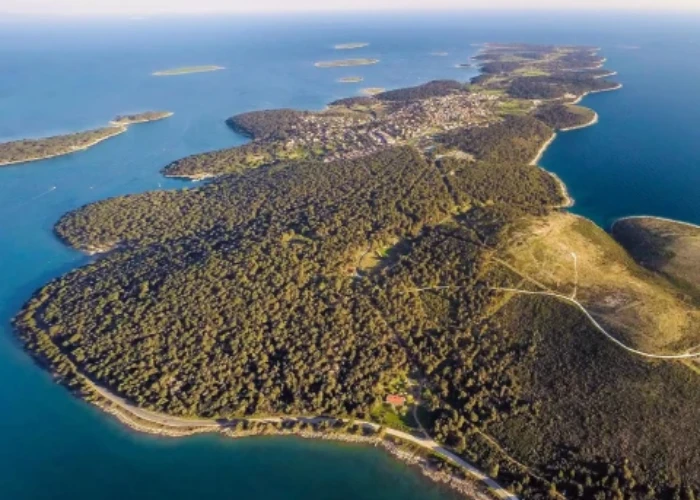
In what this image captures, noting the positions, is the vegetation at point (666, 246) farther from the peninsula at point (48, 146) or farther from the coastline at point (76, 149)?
the peninsula at point (48, 146)

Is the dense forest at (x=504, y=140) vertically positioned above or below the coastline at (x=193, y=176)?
above

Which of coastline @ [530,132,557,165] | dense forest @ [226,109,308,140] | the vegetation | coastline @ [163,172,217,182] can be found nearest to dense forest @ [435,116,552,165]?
coastline @ [530,132,557,165]

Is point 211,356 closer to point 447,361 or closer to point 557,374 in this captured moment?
point 447,361

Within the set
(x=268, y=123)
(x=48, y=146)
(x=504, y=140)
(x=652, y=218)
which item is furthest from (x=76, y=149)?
(x=652, y=218)

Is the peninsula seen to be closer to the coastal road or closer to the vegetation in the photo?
the coastal road

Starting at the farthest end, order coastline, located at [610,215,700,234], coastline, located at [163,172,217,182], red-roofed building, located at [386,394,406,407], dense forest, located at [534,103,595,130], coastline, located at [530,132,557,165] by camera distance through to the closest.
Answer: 1. dense forest, located at [534,103,595,130]
2. coastline, located at [530,132,557,165]
3. coastline, located at [163,172,217,182]
4. coastline, located at [610,215,700,234]
5. red-roofed building, located at [386,394,406,407]

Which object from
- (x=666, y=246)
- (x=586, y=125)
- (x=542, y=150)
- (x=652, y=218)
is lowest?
(x=586, y=125)

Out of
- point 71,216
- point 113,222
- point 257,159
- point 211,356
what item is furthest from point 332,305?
point 257,159

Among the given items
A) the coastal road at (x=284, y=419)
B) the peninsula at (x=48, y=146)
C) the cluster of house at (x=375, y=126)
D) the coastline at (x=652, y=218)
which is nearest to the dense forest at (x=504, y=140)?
the cluster of house at (x=375, y=126)

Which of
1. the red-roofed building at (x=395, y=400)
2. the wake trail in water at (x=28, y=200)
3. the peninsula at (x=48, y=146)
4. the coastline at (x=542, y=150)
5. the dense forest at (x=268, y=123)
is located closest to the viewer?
the red-roofed building at (x=395, y=400)

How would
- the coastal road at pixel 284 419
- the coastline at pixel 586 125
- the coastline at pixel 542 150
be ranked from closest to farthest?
the coastal road at pixel 284 419, the coastline at pixel 542 150, the coastline at pixel 586 125

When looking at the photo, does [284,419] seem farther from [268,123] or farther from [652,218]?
[268,123]
